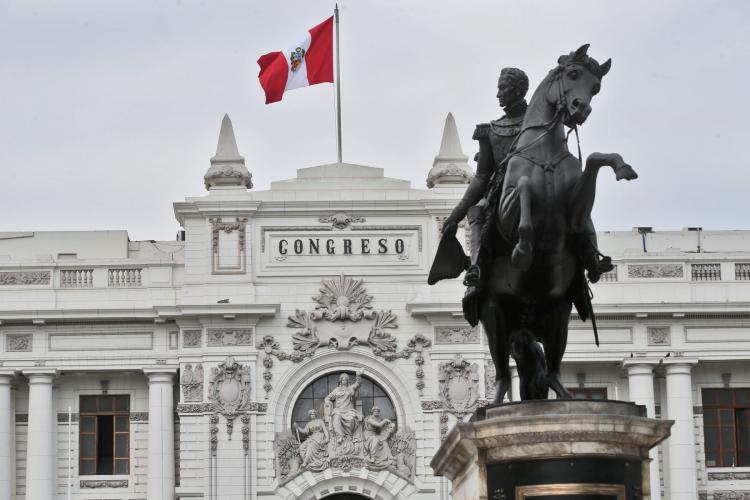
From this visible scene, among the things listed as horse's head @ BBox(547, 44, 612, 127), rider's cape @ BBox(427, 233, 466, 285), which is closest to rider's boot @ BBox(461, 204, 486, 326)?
rider's cape @ BBox(427, 233, 466, 285)

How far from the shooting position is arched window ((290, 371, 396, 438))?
151 feet

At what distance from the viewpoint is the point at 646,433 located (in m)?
14.0

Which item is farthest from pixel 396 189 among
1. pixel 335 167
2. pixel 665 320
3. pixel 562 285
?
pixel 562 285

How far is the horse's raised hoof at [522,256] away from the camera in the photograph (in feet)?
48.1

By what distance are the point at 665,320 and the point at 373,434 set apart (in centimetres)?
802

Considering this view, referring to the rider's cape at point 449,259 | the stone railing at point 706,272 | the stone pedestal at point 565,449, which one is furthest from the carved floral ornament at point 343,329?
the stone pedestal at point 565,449

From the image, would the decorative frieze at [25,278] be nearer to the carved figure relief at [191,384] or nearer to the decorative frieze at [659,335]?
the carved figure relief at [191,384]

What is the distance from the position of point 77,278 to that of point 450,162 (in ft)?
32.2

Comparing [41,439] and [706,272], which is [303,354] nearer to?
[41,439]

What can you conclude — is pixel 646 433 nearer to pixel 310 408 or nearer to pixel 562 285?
pixel 562 285

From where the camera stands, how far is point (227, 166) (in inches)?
1852

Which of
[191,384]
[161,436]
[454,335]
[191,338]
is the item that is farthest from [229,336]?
[454,335]

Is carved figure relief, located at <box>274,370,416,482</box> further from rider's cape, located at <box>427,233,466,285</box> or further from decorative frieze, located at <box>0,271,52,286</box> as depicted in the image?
rider's cape, located at <box>427,233,466,285</box>

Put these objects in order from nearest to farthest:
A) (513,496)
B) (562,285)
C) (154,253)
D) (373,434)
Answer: (513,496)
(562,285)
(373,434)
(154,253)
